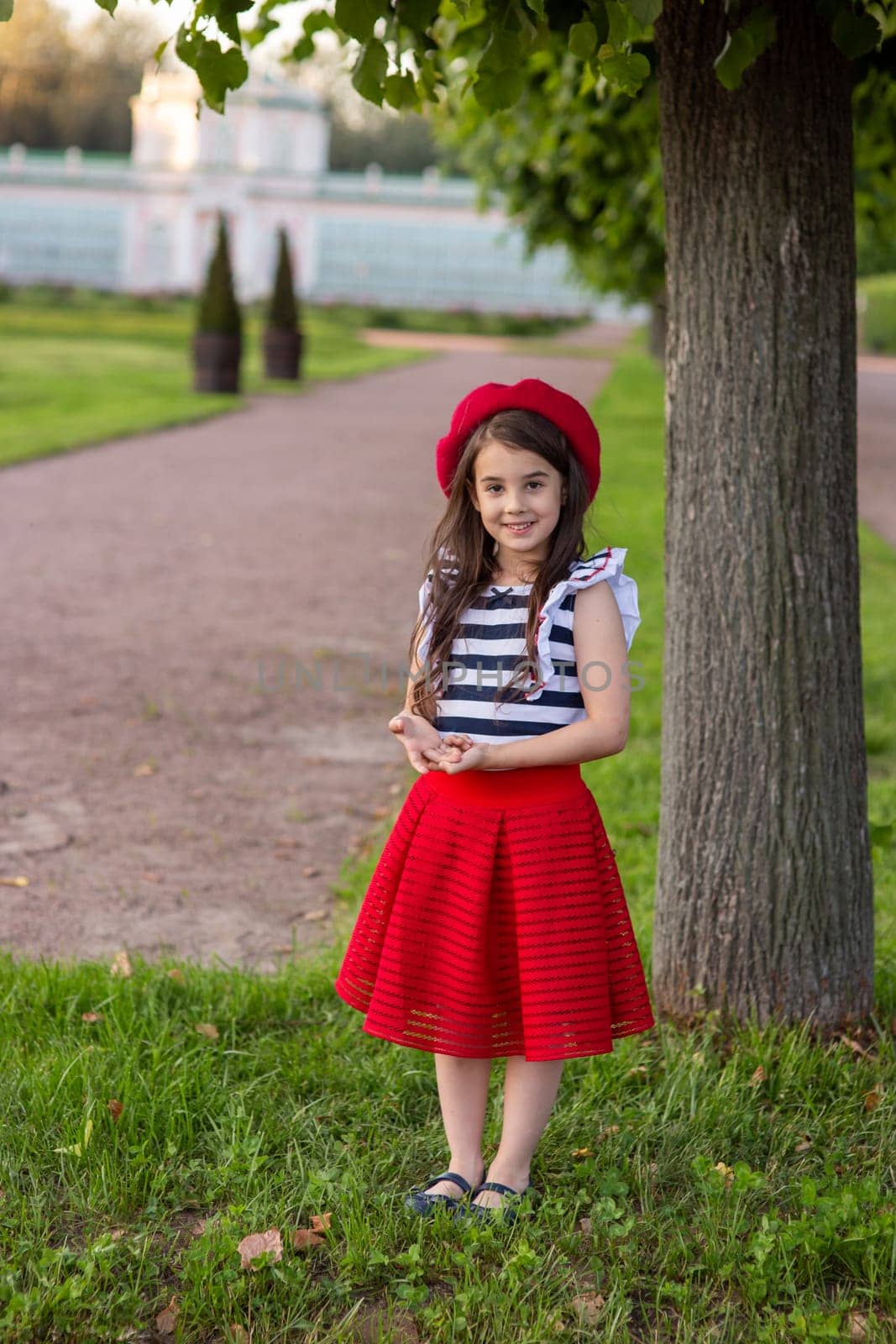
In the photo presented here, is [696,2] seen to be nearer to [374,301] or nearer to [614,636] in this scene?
[614,636]

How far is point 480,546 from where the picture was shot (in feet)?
7.47

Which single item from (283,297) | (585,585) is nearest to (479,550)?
(585,585)

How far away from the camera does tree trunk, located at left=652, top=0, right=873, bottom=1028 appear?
2.60 m

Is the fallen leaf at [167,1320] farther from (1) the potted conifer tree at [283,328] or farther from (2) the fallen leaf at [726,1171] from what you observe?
(1) the potted conifer tree at [283,328]

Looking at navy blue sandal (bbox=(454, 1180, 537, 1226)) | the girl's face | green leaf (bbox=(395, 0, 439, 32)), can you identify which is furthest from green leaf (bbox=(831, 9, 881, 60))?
navy blue sandal (bbox=(454, 1180, 537, 1226))

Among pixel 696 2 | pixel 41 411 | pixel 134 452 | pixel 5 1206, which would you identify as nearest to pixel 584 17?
pixel 696 2

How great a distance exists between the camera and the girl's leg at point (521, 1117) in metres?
2.26

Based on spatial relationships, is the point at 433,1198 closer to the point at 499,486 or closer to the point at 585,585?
the point at 585,585

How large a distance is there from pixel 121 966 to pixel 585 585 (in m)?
1.63

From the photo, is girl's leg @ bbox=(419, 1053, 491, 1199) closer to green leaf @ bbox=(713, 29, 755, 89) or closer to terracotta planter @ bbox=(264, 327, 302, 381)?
green leaf @ bbox=(713, 29, 755, 89)

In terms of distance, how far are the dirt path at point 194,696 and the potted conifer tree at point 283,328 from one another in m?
9.27

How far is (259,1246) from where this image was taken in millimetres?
2143

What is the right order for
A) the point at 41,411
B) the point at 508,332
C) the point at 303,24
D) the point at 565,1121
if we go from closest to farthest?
the point at 565,1121, the point at 303,24, the point at 41,411, the point at 508,332

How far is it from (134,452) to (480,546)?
11.5m
